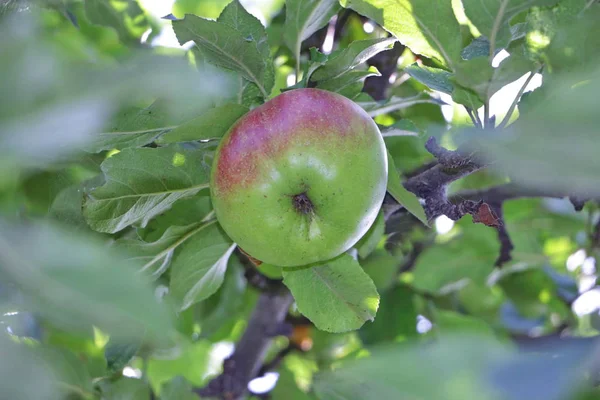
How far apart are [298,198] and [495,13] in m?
0.49

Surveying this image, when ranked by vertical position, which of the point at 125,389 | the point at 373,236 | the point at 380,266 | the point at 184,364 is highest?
the point at 373,236

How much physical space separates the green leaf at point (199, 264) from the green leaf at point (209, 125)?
0.29 m

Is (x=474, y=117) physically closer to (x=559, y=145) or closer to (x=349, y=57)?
(x=349, y=57)

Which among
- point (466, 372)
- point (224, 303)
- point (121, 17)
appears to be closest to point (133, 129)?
point (121, 17)

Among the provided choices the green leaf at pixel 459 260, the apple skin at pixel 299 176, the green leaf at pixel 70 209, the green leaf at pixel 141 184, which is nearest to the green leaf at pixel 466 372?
the apple skin at pixel 299 176

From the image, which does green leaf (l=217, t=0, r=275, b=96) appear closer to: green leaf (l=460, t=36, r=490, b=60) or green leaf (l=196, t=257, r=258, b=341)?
green leaf (l=460, t=36, r=490, b=60)

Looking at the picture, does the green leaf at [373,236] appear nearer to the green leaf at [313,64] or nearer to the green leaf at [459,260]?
the green leaf at [313,64]

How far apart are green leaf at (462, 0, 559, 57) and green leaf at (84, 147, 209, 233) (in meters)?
0.59

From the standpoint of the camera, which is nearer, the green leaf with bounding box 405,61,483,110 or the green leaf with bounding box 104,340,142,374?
the green leaf with bounding box 405,61,483,110

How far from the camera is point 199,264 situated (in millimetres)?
1475

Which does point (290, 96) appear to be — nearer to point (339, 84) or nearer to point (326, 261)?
point (339, 84)

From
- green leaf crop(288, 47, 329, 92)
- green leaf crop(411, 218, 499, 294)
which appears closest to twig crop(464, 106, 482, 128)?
green leaf crop(288, 47, 329, 92)

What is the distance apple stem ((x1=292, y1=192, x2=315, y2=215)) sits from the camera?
1.16 m

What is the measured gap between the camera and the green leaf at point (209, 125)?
3.90 feet
